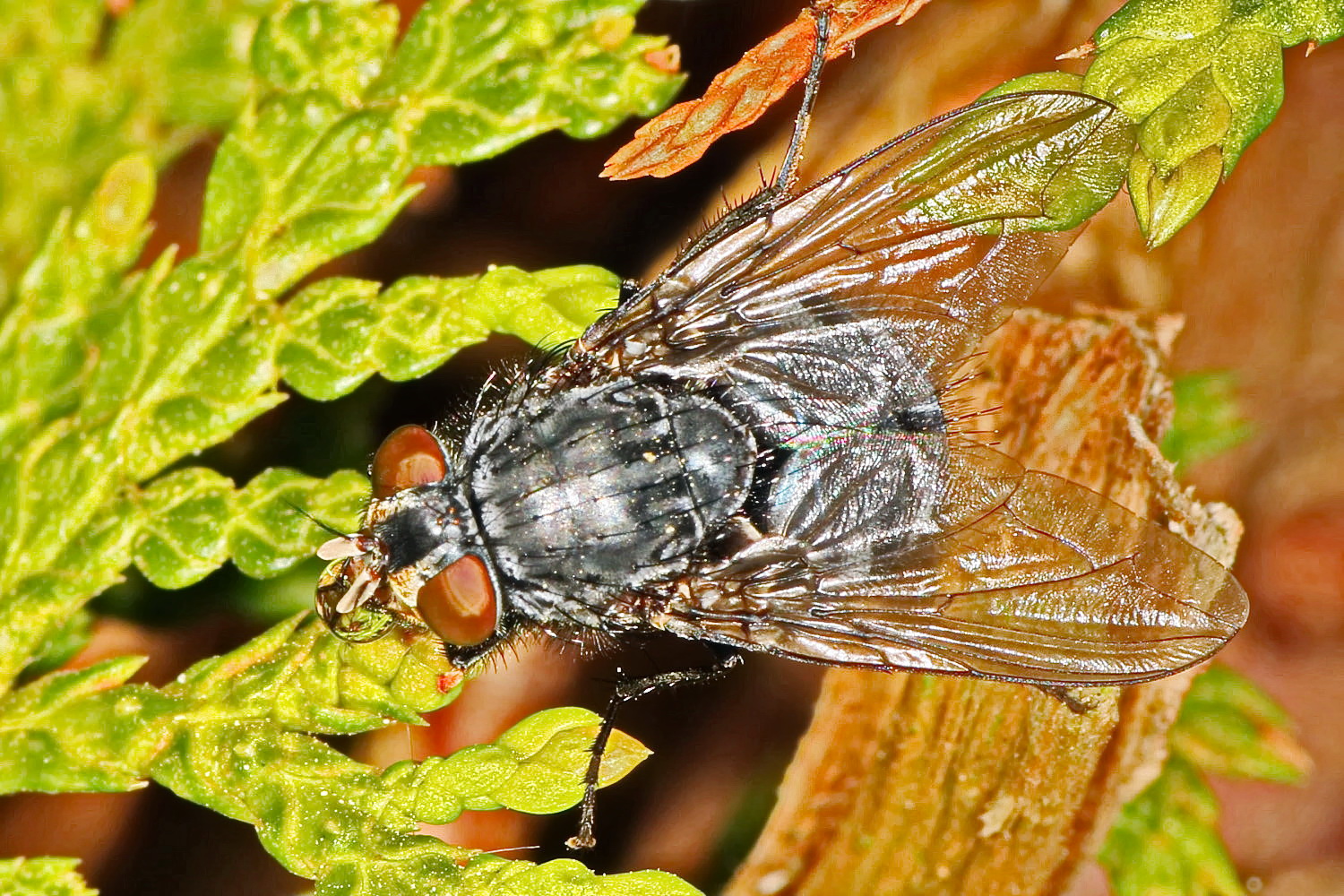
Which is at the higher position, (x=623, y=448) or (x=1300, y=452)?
(x=623, y=448)

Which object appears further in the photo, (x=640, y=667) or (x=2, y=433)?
(x=640, y=667)

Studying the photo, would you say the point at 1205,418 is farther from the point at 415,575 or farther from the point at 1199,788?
the point at 415,575

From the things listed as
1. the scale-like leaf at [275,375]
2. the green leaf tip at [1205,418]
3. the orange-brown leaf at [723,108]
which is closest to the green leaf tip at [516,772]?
the scale-like leaf at [275,375]

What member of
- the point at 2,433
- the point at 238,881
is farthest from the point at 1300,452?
the point at 2,433

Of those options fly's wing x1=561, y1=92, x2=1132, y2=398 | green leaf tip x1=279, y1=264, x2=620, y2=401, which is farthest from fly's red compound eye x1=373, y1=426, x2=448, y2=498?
fly's wing x1=561, y1=92, x2=1132, y2=398

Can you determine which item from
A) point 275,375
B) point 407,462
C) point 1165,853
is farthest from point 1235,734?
point 275,375

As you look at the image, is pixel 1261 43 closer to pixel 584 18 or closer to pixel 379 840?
pixel 584 18

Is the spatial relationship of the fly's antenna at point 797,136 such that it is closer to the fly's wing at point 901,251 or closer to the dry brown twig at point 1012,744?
the fly's wing at point 901,251
